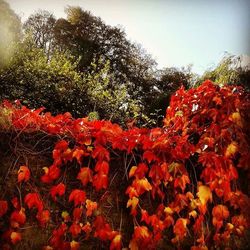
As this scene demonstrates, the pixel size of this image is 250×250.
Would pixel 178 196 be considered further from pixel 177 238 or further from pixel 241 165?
pixel 241 165

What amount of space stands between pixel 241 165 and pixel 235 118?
Answer: 1.43 feet

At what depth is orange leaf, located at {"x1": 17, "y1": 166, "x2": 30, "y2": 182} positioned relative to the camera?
2.80 m

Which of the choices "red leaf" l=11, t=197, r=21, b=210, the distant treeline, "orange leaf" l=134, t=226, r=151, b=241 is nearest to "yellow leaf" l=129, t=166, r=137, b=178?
"orange leaf" l=134, t=226, r=151, b=241

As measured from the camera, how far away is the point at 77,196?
2.84 metres

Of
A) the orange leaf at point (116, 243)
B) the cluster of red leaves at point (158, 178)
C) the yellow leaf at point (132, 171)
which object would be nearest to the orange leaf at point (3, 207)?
the cluster of red leaves at point (158, 178)

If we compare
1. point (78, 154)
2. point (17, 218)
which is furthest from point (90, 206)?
point (17, 218)

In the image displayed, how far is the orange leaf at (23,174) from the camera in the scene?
2.80 m

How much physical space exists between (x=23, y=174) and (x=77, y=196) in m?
0.47

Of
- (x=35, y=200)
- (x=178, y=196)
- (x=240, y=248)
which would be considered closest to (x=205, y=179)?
(x=178, y=196)

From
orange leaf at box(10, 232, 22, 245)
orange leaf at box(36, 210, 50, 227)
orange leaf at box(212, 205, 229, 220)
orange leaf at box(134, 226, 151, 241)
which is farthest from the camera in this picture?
orange leaf at box(212, 205, 229, 220)

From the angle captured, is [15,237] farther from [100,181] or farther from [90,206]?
[100,181]

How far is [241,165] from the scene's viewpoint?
3188 millimetres

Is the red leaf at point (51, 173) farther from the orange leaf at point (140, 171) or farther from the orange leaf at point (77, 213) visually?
the orange leaf at point (140, 171)

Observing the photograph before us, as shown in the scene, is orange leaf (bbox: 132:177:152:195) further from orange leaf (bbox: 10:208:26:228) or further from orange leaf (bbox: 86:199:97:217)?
orange leaf (bbox: 10:208:26:228)
